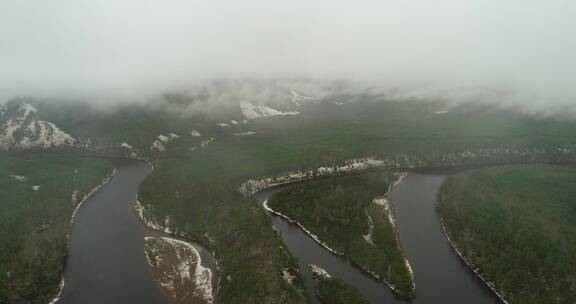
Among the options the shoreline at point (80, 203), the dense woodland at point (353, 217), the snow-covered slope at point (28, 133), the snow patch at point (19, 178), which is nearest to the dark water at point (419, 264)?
the dense woodland at point (353, 217)

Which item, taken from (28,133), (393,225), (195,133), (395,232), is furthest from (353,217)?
(28,133)

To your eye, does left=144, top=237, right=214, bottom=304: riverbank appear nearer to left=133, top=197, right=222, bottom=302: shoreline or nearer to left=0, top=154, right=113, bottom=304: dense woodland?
left=133, top=197, right=222, bottom=302: shoreline

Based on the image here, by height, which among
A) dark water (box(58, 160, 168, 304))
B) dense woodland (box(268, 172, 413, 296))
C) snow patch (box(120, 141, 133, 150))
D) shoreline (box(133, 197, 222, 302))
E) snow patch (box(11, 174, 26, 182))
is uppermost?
snow patch (box(11, 174, 26, 182))

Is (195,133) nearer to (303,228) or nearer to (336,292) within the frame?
(303,228)

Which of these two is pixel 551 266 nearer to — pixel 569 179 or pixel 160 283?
pixel 569 179

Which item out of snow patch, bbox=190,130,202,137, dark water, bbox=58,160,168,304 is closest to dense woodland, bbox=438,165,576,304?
dark water, bbox=58,160,168,304

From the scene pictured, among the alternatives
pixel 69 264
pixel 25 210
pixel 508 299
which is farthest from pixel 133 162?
pixel 508 299
